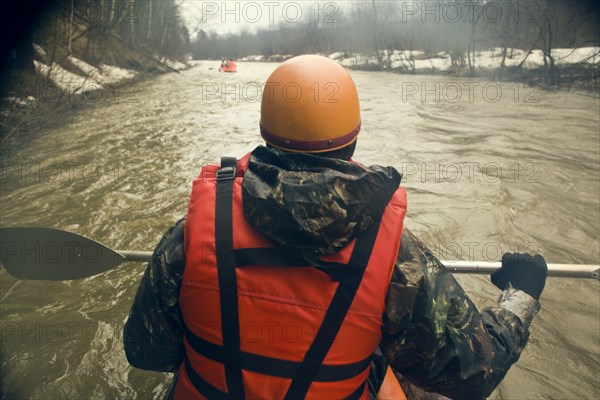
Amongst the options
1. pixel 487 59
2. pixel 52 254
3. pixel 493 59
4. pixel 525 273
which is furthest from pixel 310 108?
pixel 487 59

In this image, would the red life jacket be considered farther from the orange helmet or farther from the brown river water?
A: the brown river water

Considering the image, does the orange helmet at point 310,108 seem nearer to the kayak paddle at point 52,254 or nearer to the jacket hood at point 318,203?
the jacket hood at point 318,203

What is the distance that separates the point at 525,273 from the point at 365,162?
216 inches

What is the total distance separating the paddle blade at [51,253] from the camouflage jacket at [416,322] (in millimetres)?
1255

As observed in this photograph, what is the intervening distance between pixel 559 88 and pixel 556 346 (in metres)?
14.1

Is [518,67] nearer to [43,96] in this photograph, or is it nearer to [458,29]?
[458,29]

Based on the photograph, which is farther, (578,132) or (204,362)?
(578,132)

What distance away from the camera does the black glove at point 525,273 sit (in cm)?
160

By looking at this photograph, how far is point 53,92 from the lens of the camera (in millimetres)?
9820

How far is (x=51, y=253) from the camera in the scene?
2340 mm

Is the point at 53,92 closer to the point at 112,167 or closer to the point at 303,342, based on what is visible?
the point at 112,167

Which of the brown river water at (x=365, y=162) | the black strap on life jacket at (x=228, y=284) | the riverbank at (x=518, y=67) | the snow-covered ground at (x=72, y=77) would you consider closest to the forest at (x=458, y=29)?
the riverbank at (x=518, y=67)

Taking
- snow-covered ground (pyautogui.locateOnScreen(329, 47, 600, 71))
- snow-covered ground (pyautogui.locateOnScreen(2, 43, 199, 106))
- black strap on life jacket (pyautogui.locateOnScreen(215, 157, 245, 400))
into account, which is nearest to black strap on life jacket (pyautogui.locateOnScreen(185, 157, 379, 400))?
black strap on life jacket (pyautogui.locateOnScreen(215, 157, 245, 400))

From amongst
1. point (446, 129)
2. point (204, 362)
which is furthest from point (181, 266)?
point (446, 129)
